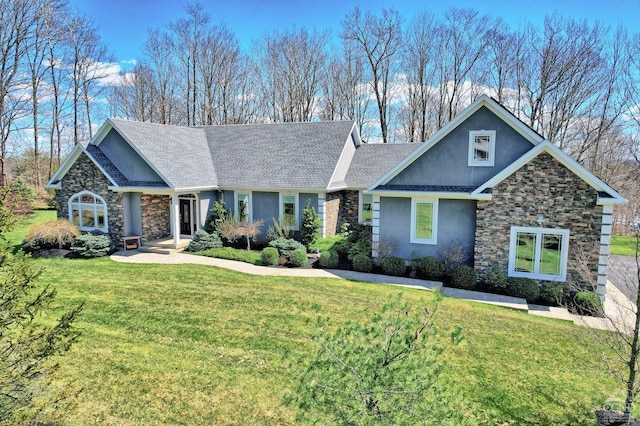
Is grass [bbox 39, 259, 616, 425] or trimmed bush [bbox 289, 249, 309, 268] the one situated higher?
trimmed bush [bbox 289, 249, 309, 268]

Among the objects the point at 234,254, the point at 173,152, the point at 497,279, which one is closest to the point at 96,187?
the point at 173,152

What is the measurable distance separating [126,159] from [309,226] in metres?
9.96

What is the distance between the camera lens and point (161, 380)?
7.29 meters

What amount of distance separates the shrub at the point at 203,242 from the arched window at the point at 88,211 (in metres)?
4.50

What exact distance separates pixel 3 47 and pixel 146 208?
69.5ft

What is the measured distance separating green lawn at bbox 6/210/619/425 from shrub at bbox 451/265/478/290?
1655mm

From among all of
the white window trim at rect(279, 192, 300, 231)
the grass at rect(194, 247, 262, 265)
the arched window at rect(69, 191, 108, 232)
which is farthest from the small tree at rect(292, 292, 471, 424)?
the arched window at rect(69, 191, 108, 232)

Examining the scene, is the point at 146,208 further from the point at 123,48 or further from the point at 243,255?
the point at 123,48

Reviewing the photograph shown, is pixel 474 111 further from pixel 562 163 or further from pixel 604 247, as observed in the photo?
pixel 604 247

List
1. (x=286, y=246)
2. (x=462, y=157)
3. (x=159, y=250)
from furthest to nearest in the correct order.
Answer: (x=159, y=250) → (x=286, y=246) → (x=462, y=157)

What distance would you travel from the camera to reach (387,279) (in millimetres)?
14469

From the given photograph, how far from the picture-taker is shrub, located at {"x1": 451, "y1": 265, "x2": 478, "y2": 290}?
44.8 ft

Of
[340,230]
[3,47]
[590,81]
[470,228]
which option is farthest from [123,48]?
[590,81]

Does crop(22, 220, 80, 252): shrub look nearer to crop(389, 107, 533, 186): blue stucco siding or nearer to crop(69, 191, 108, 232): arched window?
crop(69, 191, 108, 232): arched window
